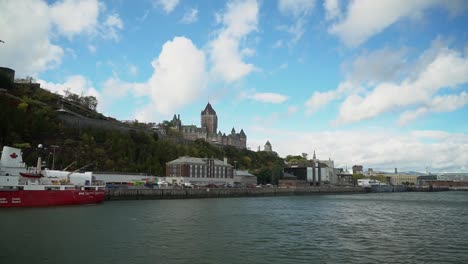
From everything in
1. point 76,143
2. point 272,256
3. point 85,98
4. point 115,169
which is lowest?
point 272,256

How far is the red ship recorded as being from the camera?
5803 centimetres

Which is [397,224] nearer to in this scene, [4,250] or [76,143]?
[4,250]

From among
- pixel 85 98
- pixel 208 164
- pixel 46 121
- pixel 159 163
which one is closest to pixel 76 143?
pixel 46 121

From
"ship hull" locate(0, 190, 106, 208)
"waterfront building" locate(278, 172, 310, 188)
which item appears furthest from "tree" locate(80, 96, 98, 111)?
"ship hull" locate(0, 190, 106, 208)

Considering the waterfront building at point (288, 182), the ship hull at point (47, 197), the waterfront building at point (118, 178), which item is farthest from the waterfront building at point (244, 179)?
the ship hull at point (47, 197)

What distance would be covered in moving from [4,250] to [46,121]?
97507 mm

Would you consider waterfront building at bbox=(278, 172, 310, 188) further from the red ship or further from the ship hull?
the red ship

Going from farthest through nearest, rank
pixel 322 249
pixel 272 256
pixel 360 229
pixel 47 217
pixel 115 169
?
pixel 115 169, pixel 47 217, pixel 360 229, pixel 322 249, pixel 272 256

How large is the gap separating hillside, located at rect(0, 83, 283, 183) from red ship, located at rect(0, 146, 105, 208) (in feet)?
121

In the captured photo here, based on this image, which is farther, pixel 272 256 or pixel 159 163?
pixel 159 163

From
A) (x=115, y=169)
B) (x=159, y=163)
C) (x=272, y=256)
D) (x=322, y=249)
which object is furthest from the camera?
(x=159, y=163)

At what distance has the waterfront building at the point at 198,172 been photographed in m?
126

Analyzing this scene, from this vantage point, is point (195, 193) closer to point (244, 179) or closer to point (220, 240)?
point (244, 179)

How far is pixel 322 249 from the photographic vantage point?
3027 centimetres
